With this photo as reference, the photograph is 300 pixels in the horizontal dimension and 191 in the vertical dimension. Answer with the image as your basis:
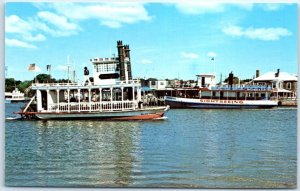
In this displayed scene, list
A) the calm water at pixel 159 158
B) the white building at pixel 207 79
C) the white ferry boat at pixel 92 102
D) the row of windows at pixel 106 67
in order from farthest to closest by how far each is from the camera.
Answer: the white ferry boat at pixel 92 102 → the row of windows at pixel 106 67 → the white building at pixel 207 79 → the calm water at pixel 159 158

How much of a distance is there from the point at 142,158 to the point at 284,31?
2.14 metres

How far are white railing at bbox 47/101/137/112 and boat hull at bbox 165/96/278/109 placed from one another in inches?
115

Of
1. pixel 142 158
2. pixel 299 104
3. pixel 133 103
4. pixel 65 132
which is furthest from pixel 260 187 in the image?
pixel 133 103

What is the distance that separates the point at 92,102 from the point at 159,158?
140 inches

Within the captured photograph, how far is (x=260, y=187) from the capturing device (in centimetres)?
513

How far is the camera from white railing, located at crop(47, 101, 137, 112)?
30.3 ft

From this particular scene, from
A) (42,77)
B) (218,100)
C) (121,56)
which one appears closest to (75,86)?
(42,77)

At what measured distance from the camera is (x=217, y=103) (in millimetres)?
13812

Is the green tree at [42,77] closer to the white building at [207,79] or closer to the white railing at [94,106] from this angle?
the white railing at [94,106]

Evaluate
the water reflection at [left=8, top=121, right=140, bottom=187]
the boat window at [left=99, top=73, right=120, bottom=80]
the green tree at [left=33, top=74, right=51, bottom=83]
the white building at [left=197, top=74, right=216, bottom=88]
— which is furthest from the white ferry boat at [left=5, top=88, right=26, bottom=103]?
the white building at [left=197, top=74, right=216, bottom=88]

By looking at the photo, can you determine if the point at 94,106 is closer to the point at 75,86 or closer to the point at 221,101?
the point at 75,86

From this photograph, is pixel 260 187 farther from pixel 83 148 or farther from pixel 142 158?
pixel 83 148

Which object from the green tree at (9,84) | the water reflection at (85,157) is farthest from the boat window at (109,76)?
the green tree at (9,84)

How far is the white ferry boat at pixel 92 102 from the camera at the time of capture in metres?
8.90
